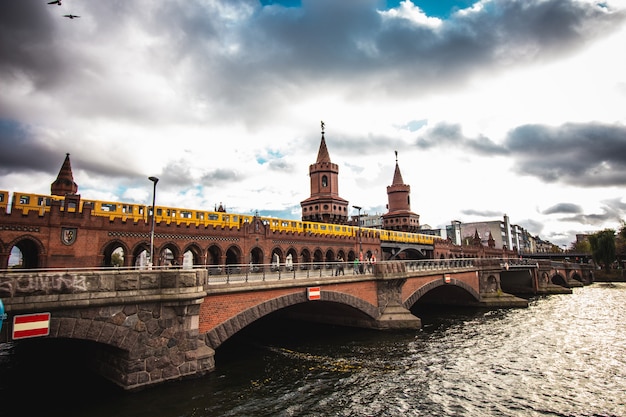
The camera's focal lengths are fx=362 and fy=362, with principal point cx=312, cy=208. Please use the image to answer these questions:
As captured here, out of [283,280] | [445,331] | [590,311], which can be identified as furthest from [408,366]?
[590,311]

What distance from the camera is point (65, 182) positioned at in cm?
4019

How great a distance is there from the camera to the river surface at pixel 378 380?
13.7m

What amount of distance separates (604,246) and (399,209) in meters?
56.6

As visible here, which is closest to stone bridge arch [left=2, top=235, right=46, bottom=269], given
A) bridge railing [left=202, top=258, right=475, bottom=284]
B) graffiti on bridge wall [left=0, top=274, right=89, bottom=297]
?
bridge railing [left=202, top=258, right=475, bottom=284]

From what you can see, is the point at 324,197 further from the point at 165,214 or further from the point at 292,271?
the point at 292,271

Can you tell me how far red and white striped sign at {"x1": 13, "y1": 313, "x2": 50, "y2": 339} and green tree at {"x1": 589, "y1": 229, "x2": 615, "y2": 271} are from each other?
113 meters

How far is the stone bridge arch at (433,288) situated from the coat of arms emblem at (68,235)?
26904 mm

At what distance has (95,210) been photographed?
29016mm

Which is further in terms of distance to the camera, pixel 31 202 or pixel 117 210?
pixel 117 210

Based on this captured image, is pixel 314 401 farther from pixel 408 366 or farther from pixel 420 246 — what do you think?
pixel 420 246

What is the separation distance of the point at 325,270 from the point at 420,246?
48.1 metres

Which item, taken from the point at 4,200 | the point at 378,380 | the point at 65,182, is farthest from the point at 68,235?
the point at 378,380

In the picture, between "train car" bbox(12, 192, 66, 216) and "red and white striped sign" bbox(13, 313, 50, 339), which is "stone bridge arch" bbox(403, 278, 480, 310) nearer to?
"red and white striped sign" bbox(13, 313, 50, 339)

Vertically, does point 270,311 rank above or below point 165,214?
below
